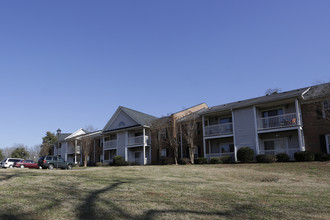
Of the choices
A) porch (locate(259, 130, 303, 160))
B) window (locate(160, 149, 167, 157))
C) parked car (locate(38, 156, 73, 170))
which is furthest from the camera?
window (locate(160, 149, 167, 157))

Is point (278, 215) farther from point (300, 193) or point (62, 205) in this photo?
point (62, 205)

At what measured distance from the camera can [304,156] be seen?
21.4 meters

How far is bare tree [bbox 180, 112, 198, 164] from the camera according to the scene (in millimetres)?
28328

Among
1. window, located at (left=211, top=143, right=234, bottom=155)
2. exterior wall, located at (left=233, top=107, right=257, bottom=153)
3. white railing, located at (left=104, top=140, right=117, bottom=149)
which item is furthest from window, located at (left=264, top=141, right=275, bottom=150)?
white railing, located at (left=104, top=140, right=117, bottom=149)

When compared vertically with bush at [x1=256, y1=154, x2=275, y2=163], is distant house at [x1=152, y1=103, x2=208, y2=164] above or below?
above

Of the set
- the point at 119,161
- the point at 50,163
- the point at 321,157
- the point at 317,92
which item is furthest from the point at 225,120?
the point at 50,163

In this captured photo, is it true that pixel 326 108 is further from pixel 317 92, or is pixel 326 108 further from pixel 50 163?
pixel 50 163

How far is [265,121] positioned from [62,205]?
75.1 ft

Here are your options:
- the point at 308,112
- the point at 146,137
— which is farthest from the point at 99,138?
the point at 308,112

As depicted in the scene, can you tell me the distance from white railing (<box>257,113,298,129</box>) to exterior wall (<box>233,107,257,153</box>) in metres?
0.84

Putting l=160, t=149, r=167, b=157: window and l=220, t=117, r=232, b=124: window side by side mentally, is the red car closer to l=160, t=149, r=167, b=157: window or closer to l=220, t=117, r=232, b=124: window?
l=160, t=149, r=167, b=157: window

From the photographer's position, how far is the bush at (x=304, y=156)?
21188mm

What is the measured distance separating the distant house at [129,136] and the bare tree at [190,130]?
22.2ft

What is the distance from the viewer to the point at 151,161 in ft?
114
